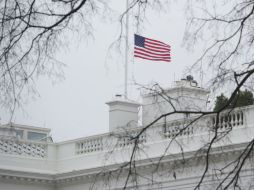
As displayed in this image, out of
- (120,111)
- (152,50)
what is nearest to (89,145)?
(120,111)

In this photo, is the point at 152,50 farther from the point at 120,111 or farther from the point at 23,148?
the point at 23,148

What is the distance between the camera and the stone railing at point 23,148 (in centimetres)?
3481

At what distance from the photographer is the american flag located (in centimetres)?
3653

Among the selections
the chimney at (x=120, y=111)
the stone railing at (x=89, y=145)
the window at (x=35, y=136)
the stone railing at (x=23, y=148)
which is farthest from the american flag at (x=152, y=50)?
the window at (x=35, y=136)

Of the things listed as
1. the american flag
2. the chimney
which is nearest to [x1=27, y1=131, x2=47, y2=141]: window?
the chimney

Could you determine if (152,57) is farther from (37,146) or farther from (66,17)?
(66,17)

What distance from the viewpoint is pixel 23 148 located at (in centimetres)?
3541

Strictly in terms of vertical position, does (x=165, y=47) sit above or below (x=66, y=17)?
above

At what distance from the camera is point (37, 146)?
118ft

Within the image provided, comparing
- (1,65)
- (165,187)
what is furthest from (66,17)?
(165,187)

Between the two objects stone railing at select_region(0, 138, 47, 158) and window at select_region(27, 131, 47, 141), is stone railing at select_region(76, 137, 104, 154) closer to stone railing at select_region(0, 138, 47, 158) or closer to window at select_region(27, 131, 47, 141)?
stone railing at select_region(0, 138, 47, 158)

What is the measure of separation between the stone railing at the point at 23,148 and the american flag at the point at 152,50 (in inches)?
205

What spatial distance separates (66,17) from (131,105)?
2341 cm

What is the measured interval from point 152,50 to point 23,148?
648 cm
